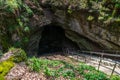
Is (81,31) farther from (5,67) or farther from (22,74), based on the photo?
(5,67)

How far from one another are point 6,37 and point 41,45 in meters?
9.59

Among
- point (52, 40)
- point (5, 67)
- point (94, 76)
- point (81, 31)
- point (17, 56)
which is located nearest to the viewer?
point (5, 67)

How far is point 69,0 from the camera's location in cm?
1717

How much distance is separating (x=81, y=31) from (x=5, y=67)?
1097 centimetres

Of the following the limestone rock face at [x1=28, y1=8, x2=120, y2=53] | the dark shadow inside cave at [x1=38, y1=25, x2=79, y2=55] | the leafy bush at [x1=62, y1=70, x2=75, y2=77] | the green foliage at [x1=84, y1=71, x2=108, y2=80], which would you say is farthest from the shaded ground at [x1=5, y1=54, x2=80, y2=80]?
the dark shadow inside cave at [x1=38, y1=25, x2=79, y2=55]

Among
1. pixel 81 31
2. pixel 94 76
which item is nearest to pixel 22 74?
pixel 94 76

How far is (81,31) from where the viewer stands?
57.5ft

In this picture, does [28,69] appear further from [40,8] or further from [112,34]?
[40,8]

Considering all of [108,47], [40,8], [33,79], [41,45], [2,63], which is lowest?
[41,45]

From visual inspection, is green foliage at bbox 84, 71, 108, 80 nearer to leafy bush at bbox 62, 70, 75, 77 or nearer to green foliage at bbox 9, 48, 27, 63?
leafy bush at bbox 62, 70, 75, 77

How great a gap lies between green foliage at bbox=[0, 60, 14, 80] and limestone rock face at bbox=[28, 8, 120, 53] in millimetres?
8794

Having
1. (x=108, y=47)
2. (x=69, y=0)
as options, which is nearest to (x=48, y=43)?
(x=69, y=0)

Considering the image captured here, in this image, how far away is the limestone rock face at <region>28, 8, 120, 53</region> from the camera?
49.9 ft

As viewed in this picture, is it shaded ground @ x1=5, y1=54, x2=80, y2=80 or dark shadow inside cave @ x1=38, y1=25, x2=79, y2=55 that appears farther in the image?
dark shadow inside cave @ x1=38, y1=25, x2=79, y2=55
